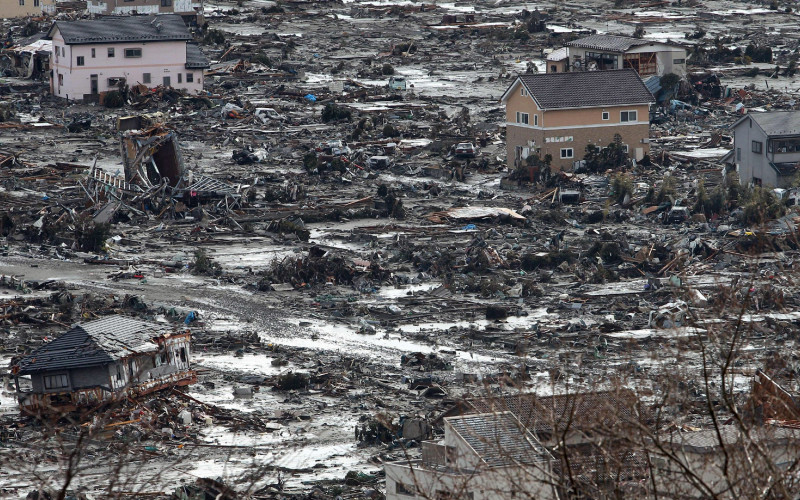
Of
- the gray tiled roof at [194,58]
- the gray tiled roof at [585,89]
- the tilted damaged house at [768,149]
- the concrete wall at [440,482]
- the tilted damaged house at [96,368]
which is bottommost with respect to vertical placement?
the tilted damaged house at [96,368]

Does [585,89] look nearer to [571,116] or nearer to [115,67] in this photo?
[571,116]

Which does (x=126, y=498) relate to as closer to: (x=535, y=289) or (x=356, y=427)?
(x=356, y=427)

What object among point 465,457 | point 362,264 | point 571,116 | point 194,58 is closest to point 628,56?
point 571,116

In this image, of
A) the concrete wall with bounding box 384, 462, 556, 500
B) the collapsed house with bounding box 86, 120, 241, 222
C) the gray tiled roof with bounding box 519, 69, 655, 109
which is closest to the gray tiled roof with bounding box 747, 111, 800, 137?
the gray tiled roof with bounding box 519, 69, 655, 109

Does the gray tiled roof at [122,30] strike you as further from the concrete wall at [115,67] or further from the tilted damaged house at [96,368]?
the tilted damaged house at [96,368]

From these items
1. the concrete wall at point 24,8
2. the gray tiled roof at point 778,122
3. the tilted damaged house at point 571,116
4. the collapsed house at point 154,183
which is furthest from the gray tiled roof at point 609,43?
the concrete wall at point 24,8

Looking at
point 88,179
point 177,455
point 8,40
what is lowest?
point 177,455

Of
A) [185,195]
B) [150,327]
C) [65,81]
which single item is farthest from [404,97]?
[150,327]
